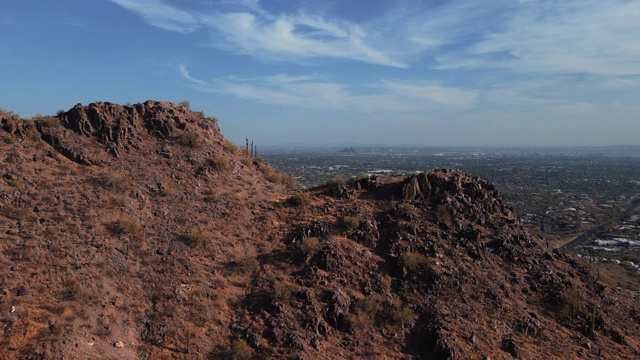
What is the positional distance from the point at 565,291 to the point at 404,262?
865 cm

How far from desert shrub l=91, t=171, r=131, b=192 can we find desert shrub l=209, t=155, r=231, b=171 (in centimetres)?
641

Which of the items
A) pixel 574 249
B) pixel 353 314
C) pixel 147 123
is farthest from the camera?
pixel 574 249

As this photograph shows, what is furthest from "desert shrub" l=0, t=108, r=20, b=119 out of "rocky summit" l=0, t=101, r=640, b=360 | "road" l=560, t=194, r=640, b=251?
"road" l=560, t=194, r=640, b=251

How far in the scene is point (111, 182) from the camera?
76.7 ft

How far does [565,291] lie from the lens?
2150 centimetres

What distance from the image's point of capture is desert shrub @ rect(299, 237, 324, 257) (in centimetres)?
2201

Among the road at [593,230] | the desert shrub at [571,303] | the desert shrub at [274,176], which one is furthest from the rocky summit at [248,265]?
the road at [593,230]

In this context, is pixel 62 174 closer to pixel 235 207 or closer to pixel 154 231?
pixel 154 231

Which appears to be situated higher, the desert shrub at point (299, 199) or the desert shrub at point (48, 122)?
the desert shrub at point (48, 122)

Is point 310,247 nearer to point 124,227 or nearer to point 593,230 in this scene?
point 124,227

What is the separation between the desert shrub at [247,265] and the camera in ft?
68.5

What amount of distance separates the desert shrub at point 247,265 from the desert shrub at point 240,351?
15.2ft

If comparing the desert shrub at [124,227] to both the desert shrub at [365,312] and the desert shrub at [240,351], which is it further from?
the desert shrub at [365,312]

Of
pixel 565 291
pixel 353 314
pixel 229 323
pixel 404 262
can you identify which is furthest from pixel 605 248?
pixel 229 323
